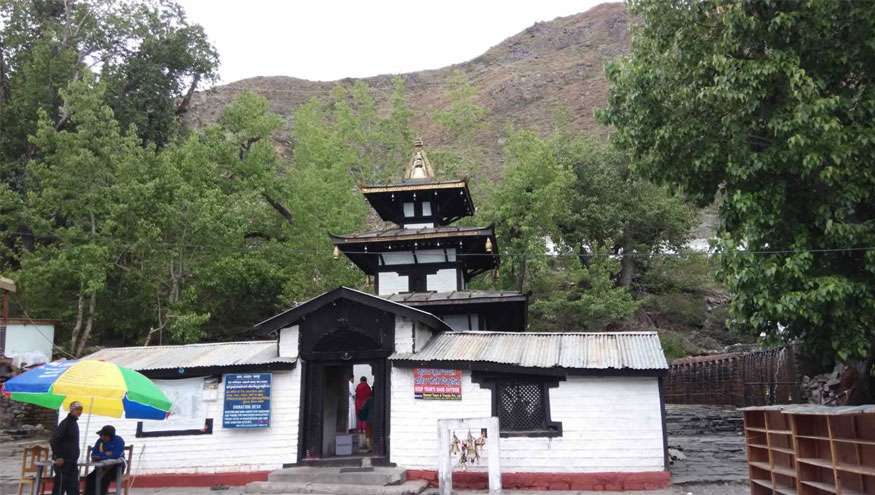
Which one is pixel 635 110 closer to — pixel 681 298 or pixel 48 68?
pixel 681 298

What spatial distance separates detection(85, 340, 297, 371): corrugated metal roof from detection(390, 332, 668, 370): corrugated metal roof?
3.22 meters

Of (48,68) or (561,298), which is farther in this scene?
(48,68)

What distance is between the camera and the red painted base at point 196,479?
13.7 meters

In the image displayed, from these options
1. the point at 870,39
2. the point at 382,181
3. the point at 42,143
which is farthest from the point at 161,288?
the point at 870,39

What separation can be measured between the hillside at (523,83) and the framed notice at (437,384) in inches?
2690

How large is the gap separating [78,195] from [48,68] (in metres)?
13.3

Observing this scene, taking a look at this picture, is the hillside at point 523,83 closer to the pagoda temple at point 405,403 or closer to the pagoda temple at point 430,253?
the pagoda temple at point 430,253

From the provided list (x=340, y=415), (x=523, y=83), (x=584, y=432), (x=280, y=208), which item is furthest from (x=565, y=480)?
(x=523, y=83)

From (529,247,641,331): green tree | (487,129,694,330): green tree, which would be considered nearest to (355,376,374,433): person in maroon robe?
Answer: (487,129,694,330): green tree

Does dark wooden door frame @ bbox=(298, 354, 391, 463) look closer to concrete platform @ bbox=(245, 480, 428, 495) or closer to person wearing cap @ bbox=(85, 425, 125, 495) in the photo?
concrete platform @ bbox=(245, 480, 428, 495)

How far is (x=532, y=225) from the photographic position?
31.2 metres

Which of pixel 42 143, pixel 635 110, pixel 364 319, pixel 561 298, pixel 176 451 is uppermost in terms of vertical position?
pixel 42 143

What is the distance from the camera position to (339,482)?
12867mm

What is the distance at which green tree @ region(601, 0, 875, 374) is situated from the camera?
12.8 m
